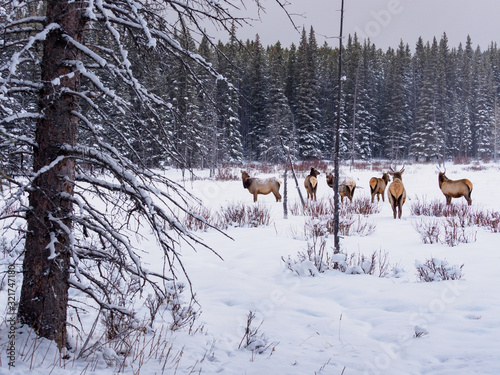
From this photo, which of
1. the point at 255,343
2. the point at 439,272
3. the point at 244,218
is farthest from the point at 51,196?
the point at 244,218

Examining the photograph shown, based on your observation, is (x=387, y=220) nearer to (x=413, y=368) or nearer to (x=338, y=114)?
(x=338, y=114)

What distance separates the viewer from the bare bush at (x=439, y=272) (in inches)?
157

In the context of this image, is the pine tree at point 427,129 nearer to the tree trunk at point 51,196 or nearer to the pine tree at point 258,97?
the pine tree at point 258,97


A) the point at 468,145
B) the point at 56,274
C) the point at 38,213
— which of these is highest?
the point at 468,145

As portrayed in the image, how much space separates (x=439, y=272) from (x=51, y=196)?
158 inches

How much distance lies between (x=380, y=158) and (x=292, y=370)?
159 feet

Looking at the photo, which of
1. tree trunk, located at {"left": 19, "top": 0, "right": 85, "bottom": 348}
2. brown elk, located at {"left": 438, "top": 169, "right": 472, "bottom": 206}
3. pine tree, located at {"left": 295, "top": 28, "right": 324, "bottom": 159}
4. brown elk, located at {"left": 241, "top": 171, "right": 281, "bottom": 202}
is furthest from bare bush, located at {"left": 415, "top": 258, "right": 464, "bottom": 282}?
pine tree, located at {"left": 295, "top": 28, "right": 324, "bottom": 159}

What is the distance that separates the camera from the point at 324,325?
10.2 feet

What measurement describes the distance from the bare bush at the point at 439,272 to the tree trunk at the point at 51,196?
374cm

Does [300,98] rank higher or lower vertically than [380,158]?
higher

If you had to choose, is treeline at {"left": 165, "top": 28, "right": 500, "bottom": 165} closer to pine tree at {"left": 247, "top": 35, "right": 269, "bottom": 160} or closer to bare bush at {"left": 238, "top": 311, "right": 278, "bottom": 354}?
pine tree at {"left": 247, "top": 35, "right": 269, "bottom": 160}

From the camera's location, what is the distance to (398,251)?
19.2ft

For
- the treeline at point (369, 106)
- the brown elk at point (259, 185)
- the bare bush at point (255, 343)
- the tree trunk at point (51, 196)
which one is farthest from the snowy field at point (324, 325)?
the treeline at point (369, 106)

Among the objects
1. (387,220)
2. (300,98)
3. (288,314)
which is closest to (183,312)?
(288,314)
